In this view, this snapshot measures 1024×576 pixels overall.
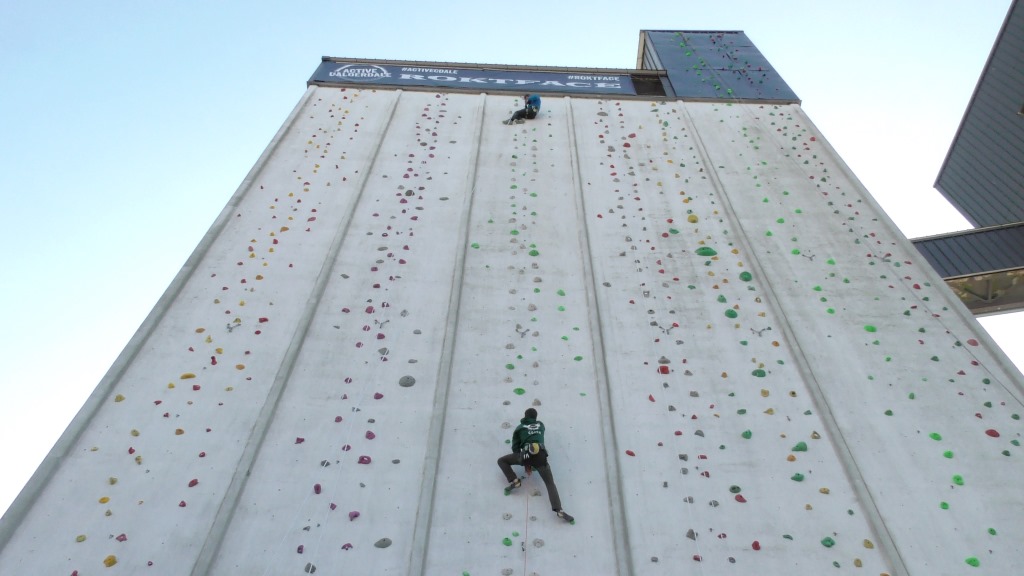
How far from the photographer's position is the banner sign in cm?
995

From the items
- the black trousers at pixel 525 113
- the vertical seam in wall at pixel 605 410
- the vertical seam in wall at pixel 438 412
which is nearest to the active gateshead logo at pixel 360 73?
the black trousers at pixel 525 113

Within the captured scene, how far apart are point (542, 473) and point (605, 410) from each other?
76 cm

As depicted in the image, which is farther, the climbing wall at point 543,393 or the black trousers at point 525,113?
the black trousers at point 525,113

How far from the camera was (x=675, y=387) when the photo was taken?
508cm

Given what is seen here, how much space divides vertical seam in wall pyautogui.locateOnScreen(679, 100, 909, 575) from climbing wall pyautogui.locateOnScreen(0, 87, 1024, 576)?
21 millimetres

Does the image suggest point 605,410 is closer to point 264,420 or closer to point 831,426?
point 831,426

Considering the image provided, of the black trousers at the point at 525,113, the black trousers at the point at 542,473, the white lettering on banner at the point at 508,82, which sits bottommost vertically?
the black trousers at the point at 542,473

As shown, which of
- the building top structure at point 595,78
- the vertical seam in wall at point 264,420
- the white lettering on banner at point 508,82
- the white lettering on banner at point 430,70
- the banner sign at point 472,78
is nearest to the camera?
the vertical seam in wall at point 264,420

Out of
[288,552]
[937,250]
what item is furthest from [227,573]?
[937,250]

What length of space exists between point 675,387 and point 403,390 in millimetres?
1755

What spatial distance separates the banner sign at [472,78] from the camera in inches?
392

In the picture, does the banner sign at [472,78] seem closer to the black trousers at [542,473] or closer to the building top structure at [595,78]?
the building top structure at [595,78]

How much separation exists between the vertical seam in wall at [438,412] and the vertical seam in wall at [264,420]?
97 cm

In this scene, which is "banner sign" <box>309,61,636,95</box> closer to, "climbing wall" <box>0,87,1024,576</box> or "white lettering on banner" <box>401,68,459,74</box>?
"white lettering on banner" <box>401,68,459,74</box>
